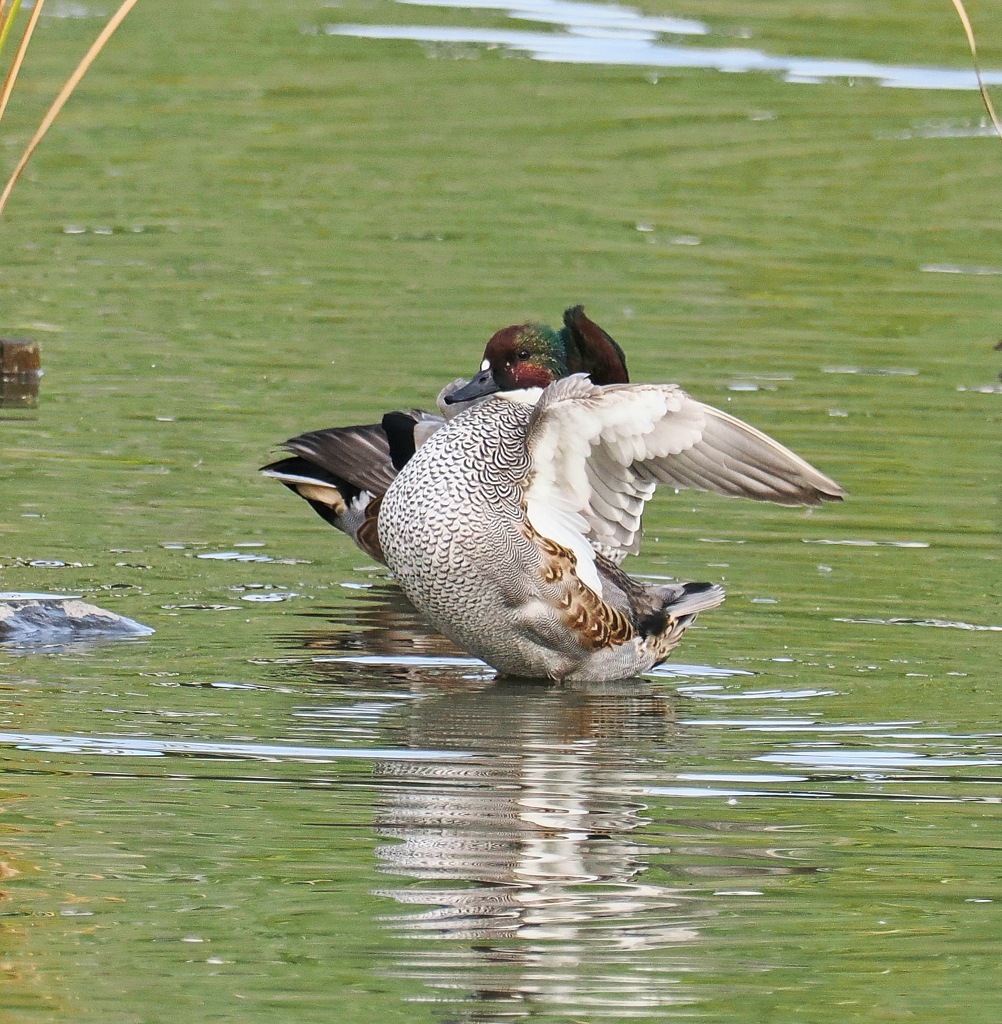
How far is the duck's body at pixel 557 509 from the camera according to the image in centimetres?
684

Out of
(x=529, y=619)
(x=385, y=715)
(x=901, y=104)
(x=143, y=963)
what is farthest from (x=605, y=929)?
(x=901, y=104)

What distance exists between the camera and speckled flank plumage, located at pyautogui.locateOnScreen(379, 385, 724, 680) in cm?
695

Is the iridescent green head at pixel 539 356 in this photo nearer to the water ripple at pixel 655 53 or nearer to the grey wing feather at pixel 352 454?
the grey wing feather at pixel 352 454

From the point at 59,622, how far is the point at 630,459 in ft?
5.77

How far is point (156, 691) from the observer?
6.59 meters

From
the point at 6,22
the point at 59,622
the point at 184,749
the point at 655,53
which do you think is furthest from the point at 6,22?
the point at 655,53

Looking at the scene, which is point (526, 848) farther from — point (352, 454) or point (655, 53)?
point (655, 53)

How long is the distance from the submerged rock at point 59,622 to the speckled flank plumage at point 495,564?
0.86 metres

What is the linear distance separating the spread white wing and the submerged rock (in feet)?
4.19

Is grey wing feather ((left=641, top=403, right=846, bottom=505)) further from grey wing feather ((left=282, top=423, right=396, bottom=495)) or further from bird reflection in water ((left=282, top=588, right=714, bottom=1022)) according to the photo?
grey wing feather ((left=282, top=423, right=396, bottom=495))

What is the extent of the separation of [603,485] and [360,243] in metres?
6.71

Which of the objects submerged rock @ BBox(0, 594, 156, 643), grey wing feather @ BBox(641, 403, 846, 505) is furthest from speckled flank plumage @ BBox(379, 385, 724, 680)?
submerged rock @ BBox(0, 594, 156, 643)

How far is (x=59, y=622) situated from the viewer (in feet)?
23.6

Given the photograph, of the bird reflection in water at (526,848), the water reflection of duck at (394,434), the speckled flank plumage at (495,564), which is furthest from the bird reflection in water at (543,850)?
the water reflection of duck at (394,434)
